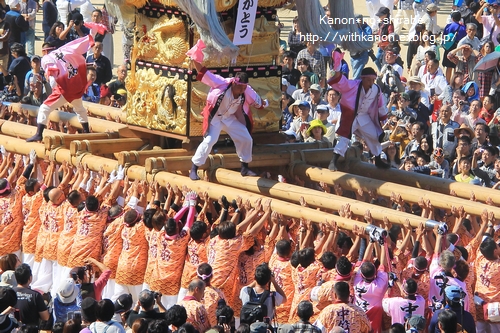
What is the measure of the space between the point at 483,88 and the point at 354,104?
16.7 feet

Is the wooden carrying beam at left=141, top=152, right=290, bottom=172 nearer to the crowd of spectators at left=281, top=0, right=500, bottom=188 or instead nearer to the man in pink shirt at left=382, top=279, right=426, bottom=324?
the crowd of spectators at left=281, top=0, right=500, bottom=188

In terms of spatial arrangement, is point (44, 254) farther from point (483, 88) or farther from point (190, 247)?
point (483, 88)

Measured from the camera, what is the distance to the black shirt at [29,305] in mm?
10109

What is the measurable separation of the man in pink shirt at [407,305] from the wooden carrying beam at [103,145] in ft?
15.4

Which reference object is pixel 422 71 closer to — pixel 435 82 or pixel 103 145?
pixel 435 82

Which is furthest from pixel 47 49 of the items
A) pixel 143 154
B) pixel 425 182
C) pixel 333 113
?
pixel 425 182

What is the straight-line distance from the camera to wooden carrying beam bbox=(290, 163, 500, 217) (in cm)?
1152

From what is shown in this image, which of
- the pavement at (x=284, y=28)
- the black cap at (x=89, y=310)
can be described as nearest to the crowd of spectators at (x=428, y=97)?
the pavement at (x=284, y=28)

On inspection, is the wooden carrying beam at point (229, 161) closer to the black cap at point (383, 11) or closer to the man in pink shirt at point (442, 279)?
the man in pink shirt at point (442, 279)

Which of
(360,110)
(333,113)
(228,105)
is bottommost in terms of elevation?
(333,113)

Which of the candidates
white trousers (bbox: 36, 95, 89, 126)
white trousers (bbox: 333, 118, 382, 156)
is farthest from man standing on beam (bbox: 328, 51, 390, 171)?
white trousers (bbox: 36, 95, 89, 126)

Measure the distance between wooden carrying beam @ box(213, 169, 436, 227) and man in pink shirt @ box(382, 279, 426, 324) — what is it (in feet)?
3.15

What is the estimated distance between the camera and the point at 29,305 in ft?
33.2

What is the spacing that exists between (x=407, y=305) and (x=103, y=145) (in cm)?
494
